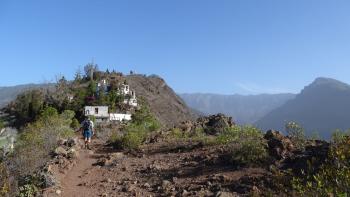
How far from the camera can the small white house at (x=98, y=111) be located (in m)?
62.4

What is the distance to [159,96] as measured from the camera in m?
113

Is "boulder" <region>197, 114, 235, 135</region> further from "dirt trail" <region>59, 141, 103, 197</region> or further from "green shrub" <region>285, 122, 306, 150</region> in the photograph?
"green shrub" <region>285, 122, 306, 150</region>

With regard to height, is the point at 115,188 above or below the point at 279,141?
below

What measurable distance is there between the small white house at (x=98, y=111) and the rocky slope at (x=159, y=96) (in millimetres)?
29453

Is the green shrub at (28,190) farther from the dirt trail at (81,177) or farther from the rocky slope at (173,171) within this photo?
the dirt trail at (81,177)

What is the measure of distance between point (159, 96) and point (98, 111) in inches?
1959

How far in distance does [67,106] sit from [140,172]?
54185mm

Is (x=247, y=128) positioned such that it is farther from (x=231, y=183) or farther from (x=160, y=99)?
(x=160, y=99)

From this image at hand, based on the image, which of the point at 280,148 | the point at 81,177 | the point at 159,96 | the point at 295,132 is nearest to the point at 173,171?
the point at 81,177

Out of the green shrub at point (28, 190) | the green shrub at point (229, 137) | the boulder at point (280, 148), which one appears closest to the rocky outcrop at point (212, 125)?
the green shrub at point (229, 137)

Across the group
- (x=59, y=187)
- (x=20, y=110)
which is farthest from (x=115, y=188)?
(x=20, y=110)

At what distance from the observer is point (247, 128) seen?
17141mm

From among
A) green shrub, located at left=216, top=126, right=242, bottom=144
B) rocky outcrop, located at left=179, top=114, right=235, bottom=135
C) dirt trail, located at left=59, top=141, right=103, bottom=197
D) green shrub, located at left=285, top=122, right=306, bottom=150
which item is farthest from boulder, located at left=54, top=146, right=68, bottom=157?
rocky outcrop, located at left=179, top=114, right=235, bottom=135

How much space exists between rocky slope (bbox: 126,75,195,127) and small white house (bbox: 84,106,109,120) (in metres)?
29.5
